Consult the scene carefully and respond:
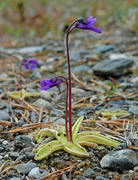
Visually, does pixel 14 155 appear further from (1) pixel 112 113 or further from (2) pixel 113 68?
A: (2) pixel 113 68

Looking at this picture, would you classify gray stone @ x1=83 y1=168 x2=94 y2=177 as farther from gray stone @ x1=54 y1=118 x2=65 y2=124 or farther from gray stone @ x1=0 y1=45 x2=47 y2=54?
gray stone @ x1=0 y1=45 x2=47 y2=54

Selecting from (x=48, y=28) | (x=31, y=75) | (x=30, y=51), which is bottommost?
(x=31, y=75)

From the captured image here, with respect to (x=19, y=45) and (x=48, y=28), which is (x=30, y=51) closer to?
(x=19, y=45)

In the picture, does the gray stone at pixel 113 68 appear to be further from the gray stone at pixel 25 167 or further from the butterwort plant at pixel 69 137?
the gray stone at pixel 25 167

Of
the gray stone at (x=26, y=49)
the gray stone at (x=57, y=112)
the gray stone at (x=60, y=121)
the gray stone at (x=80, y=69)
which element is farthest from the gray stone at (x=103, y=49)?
the gray stone at (x=60, y=121)

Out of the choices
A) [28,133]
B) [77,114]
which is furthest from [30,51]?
[28,133]

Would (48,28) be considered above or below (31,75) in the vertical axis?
above

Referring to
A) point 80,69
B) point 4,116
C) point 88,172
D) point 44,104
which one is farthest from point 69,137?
point 80,69

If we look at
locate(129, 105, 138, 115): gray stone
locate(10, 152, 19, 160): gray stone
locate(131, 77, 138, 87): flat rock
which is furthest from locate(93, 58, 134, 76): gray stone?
locate(10, 152, 19, 160): gray stone
